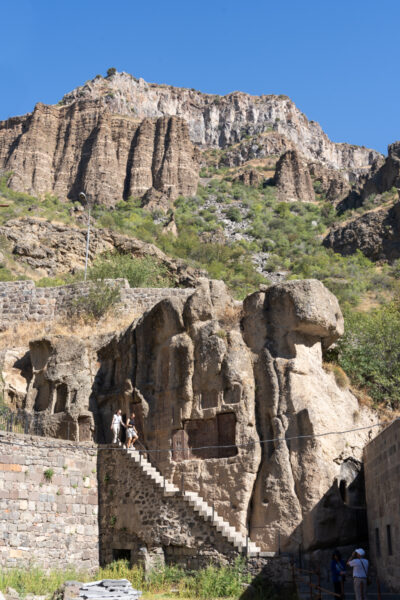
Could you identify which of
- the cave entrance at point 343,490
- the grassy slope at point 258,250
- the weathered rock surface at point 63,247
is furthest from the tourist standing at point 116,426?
the weathered rock surface at point 63,247

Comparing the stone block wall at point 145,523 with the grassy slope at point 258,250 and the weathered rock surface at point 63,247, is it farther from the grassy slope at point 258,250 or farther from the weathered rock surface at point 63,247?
the weathered rock surface at point 63,247

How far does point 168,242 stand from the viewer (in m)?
61.8

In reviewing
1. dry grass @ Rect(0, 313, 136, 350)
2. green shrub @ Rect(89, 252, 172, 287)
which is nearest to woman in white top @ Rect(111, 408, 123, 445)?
dry grass @ Rect(0, 313, 136, 350)

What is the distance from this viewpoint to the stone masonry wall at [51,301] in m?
30.0

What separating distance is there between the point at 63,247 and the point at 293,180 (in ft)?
177

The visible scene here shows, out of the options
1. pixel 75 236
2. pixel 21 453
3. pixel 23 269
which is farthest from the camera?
pixel 75 236

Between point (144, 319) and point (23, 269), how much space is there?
22.4 m

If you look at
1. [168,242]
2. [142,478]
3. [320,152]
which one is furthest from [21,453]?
[320,152]

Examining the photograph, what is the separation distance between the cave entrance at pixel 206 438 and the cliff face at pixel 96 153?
2429 inches

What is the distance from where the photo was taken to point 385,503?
1481 centimetres

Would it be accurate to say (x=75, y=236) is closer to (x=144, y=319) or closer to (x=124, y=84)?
(x=144, y=319)

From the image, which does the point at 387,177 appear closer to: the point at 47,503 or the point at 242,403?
the point at 242,403

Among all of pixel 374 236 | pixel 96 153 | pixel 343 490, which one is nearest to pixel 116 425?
pixel 343 490

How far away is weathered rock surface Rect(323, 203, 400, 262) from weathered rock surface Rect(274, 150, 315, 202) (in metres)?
26.0
